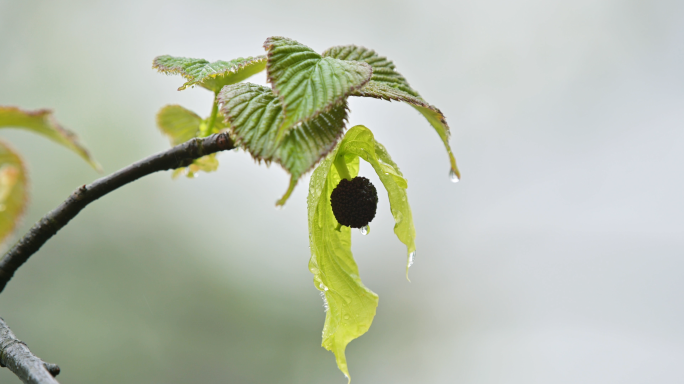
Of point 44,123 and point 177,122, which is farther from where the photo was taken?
point 177,122

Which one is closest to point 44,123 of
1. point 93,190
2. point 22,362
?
point 93,190

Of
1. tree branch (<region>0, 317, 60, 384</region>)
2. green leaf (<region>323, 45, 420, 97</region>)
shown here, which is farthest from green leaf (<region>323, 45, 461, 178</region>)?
tree branch (<region>0, 317, 60, 384</region>)

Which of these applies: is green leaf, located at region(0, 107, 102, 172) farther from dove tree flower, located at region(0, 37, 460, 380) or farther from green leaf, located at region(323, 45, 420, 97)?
green leaf, located at region(323, 45, 420, 97)

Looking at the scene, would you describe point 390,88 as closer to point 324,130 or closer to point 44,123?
point 324,130

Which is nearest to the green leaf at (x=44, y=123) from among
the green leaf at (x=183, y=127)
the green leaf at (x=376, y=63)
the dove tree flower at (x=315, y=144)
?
the dove tree flower at (x=315, y=144)

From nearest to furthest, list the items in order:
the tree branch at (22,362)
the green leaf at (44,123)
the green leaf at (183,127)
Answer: the tree branch at (22,362)
the green leaf at (44,123)
the green leaf at (183,127)

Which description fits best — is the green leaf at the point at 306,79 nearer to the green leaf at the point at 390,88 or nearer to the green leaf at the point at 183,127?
the green leaf at the point at 390,88
